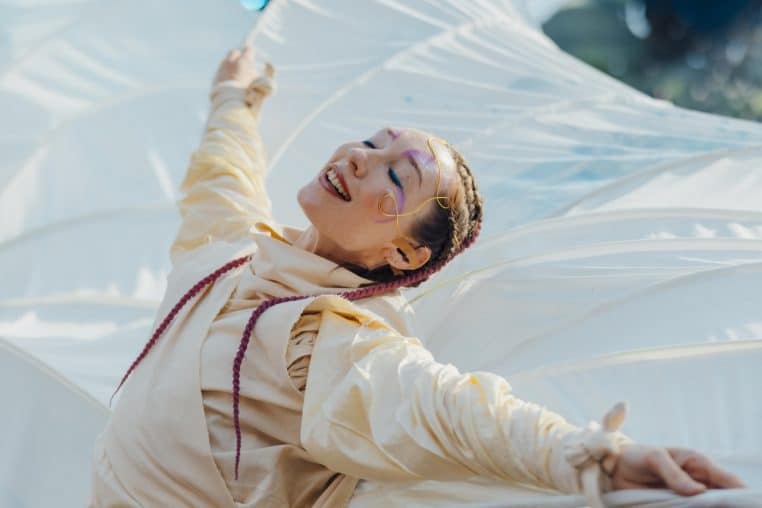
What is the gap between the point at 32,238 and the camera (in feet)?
11.2

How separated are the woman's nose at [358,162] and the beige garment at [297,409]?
18cm

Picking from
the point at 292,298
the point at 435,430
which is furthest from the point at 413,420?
the point at 292,298

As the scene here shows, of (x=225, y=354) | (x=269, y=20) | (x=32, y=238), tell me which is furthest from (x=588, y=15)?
(x=225, y=354)

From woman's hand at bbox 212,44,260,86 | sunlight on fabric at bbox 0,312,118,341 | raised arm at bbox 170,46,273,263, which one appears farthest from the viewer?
woman's hand at bbox 212,44,260,86

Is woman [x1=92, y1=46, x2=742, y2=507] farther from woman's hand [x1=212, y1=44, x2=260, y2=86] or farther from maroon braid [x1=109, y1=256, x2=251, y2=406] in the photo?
woman's hand [x1=212, y1=44, x2=260, y2=86]

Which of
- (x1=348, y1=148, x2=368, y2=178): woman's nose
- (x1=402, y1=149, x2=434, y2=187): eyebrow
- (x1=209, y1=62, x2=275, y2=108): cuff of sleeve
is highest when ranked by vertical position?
(x1=209, y1=62, x2=275, y2=108): cuff of sleeve

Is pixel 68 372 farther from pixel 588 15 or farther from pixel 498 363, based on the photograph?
pixel 588 15

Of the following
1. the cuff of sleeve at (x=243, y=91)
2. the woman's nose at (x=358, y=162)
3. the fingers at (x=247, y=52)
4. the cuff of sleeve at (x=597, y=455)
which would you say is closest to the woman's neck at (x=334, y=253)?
Result: the woman's nose at (x=358, y=162)

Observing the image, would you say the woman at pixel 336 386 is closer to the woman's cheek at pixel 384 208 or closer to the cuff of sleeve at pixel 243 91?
the woman's cheek at pixel 384 208

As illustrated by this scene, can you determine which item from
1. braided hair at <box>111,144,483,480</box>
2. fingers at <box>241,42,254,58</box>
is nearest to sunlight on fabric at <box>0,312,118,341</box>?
braided hair at <box>111,144,483,480</box>

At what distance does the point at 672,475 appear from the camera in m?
1.63

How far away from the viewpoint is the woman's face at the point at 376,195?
7.55ft

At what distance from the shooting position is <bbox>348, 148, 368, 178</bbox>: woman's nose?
7.64ft

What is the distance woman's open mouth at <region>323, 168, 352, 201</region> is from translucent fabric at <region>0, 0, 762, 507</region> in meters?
0.43
